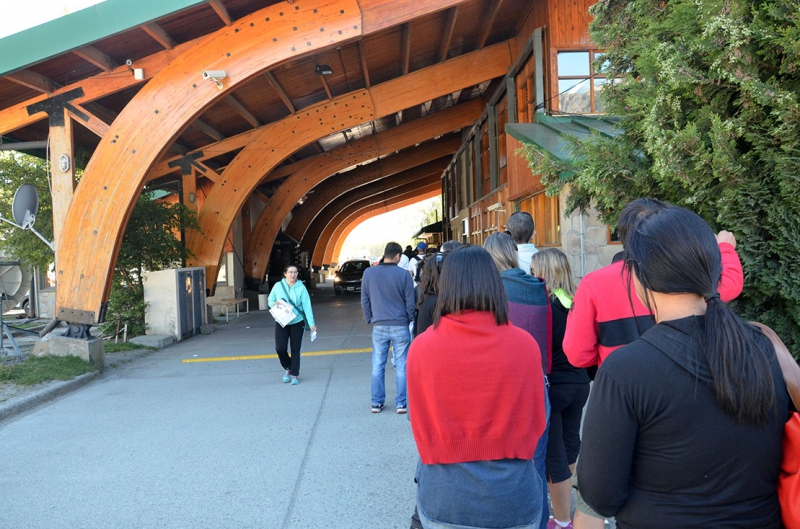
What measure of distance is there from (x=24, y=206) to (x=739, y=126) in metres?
9.32

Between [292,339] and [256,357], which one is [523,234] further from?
[256,357]

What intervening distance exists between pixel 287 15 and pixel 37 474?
7.63 meters

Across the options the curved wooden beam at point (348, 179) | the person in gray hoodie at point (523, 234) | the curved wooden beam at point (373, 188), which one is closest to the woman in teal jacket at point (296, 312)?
the person in gray hoodie at point (523, 234)

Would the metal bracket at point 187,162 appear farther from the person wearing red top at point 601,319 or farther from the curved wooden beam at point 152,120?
the person wearing red top at point 601,319

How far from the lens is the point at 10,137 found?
36.9 feet

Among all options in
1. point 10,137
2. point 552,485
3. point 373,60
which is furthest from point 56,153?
point 552,485

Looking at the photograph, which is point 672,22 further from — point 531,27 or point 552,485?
point 531,27

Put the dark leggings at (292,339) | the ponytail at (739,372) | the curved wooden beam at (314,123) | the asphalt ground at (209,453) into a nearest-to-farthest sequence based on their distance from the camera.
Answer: the ponytail at (739,372) < the asphalt ground at (209,453) < the dark leggings at (292,339) < the curved wooden beam at (314,123)

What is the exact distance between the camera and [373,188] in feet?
117

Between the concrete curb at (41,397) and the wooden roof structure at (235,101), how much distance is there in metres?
1.33

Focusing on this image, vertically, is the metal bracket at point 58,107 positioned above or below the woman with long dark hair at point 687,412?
above

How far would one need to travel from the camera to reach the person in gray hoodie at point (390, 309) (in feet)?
19.6

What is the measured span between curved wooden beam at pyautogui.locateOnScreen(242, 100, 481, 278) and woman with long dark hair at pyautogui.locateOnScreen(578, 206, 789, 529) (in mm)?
20200

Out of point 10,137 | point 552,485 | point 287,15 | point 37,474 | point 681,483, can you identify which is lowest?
point 37,474
